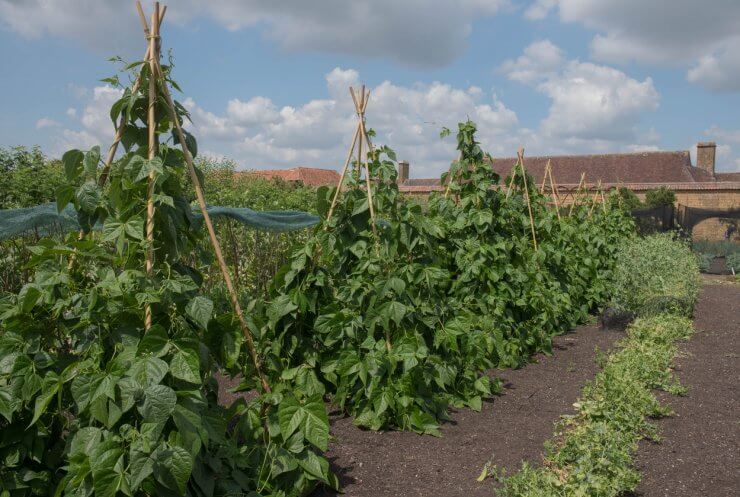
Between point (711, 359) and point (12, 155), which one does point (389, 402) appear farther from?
point (12, 155)

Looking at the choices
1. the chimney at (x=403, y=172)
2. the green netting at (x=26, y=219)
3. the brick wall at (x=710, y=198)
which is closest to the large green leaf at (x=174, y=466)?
the green netting at (x=26, y=219)

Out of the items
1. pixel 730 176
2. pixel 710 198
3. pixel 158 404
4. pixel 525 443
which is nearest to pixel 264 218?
pixel 525 443

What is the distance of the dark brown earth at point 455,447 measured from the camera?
3330 millimetres

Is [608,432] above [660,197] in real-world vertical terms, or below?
below

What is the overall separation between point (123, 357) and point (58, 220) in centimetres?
219

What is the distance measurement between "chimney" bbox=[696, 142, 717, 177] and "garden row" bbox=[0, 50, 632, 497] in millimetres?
30291

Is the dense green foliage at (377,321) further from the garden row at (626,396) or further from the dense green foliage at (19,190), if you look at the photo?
the dense green foliage at (19,190)

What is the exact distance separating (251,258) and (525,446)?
410 cm

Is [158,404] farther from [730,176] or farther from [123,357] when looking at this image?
[730,176]

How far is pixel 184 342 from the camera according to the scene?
7.57 feet

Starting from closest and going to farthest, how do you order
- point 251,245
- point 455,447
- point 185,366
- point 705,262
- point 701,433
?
point 185,366
point 455,447
point 701,433
point 251,245
point 705,262

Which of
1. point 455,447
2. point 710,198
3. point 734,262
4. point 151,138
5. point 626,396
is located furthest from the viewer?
point 710,198

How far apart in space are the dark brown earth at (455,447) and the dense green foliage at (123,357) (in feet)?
2.74

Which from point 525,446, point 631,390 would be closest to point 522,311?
point 631,390
